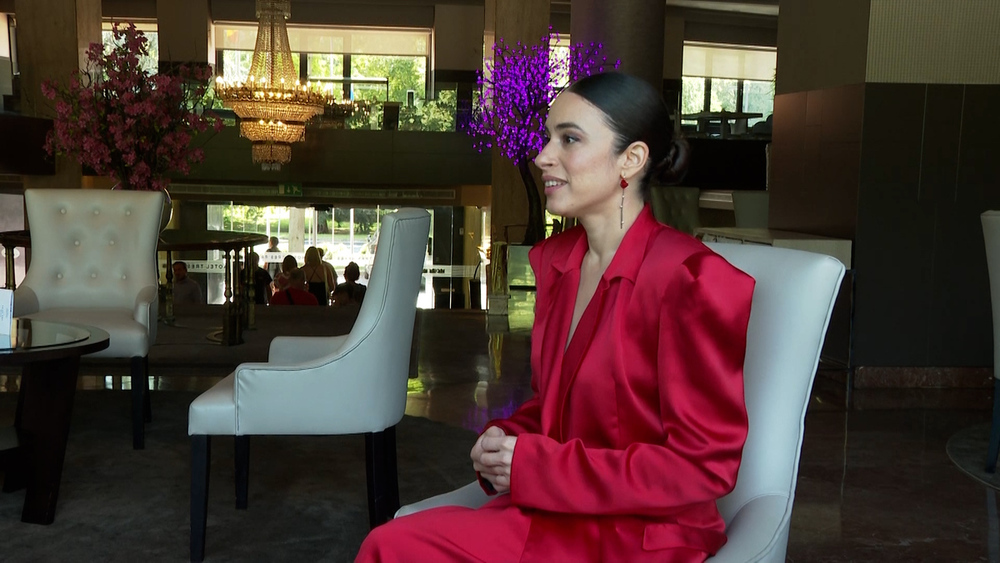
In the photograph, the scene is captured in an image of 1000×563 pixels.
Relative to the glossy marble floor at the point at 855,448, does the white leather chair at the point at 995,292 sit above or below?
above

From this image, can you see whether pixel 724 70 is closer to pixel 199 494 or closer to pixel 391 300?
pixel 391 300

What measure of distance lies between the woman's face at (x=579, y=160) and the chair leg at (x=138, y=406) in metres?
2.99

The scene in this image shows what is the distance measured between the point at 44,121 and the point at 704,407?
1260 centimetres

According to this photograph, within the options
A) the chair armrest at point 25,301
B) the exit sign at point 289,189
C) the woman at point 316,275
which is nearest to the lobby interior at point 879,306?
the chair armrest at point 25,301

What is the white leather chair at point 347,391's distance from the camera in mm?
3006

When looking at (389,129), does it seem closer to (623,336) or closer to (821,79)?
(821,79)

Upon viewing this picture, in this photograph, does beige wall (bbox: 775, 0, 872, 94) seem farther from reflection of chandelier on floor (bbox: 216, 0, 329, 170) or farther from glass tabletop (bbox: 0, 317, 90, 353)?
reflection of chandelier on floor (bbox: 216, 0, 329, 170)

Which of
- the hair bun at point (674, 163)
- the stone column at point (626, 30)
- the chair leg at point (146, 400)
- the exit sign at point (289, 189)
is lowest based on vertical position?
the chair leg at point (146, 400)

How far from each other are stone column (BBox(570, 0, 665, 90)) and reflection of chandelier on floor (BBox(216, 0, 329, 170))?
11.5 ft

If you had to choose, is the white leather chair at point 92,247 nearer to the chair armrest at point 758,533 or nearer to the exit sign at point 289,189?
the chair armrest at point 758,533

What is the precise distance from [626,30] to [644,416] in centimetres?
786

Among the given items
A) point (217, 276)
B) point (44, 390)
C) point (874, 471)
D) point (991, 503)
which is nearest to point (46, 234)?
point (44, 390)

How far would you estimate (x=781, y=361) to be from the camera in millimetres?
1696

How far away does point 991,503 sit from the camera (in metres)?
3.68
